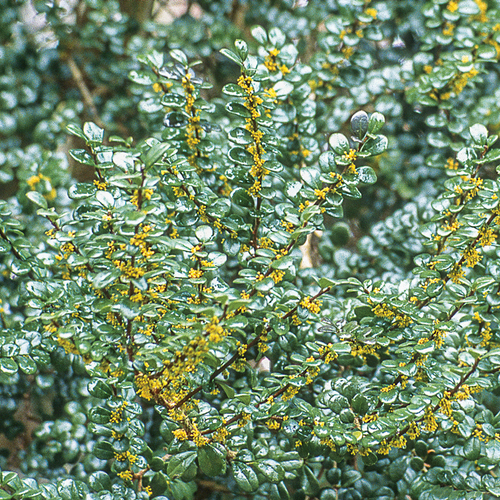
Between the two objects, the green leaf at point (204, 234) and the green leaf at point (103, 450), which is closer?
the green leaf at point (204, 234)

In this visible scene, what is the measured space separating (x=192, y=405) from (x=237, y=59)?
2.09 ft

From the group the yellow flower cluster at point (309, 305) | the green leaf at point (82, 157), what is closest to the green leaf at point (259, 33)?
the green leaf at point (82, 157)

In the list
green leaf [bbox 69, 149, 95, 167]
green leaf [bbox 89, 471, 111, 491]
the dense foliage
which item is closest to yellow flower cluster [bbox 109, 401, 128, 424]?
the dense foliage

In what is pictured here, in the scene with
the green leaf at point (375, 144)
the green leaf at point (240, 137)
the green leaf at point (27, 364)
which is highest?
the green leaf at point (240, 137)

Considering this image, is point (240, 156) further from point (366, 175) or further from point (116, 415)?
point (116, 415)

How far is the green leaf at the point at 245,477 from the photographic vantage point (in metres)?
1.09

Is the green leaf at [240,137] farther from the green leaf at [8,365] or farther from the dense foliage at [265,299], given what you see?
the green leaf at [8,365]

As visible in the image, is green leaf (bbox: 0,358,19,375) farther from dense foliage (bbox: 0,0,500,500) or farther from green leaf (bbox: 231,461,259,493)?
green leaf (bbox: 231,461,259,493)

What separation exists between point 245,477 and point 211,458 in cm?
9

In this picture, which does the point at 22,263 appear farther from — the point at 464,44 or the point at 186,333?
the point at 464,44

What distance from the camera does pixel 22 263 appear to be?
1.21 meters

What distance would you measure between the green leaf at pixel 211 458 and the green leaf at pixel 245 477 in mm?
59

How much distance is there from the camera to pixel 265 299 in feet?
3.51

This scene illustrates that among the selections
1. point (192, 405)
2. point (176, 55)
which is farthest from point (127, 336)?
point (176, 55)
